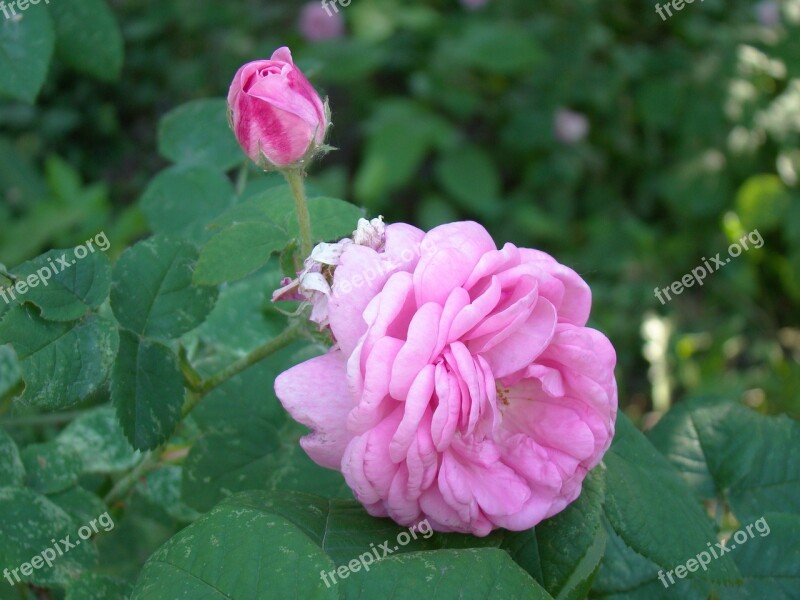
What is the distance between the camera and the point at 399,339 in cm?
79

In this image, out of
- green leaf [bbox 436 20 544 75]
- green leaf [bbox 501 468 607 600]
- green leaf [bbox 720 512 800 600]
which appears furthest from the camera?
green leaf [bbox 436 20 544 75]

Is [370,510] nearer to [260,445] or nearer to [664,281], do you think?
[260,445]

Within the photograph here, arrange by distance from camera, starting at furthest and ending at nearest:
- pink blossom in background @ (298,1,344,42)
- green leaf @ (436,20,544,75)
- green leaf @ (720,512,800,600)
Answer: pink blossom in background @ (298,1,344,42)
green leaf @ (436,20,544,75)
green leaf @ (720,512,800,600)

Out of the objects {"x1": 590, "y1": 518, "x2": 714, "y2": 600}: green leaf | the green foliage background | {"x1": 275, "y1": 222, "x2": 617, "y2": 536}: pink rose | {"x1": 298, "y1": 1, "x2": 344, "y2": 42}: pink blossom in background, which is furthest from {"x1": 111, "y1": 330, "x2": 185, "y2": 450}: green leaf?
{"x1": 298, "y1": 1, "x2": 344, "y2": 42}: pink blossom in background

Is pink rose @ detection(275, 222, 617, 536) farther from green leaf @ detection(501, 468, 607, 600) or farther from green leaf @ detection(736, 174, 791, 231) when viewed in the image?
green leaf @ detection(736, 174, 791, 231)

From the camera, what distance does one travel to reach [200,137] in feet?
5.09

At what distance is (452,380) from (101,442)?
78 centimetres

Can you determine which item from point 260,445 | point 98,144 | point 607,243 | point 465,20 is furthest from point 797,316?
point 98,144

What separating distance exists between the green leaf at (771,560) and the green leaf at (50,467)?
852mm

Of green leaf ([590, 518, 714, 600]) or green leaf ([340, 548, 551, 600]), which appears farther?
green leaf ([590, 518, 714, 600])

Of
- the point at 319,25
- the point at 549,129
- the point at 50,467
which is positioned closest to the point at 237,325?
the point at 50,467

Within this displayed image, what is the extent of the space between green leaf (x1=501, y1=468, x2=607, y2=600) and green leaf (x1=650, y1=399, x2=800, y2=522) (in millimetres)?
382

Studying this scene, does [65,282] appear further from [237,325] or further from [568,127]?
[568,127]

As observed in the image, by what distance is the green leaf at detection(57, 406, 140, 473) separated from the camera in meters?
1.30
